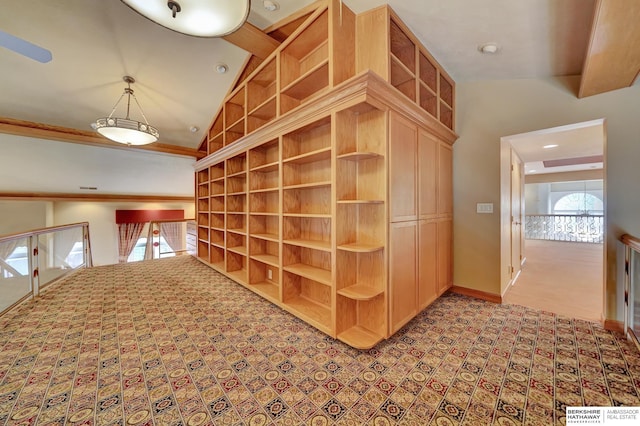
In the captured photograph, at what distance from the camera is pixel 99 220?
26.5 ft

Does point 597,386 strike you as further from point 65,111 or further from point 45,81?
point 65,111

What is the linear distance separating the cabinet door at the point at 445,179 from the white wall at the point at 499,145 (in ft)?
0.35

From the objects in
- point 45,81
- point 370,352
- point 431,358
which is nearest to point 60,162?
point 45,81

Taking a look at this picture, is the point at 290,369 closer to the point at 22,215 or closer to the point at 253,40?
the point at 253,40

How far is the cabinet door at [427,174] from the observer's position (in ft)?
8.50

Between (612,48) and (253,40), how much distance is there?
10.4 ft

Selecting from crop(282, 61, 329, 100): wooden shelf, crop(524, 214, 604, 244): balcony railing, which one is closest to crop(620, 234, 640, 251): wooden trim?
crop(282, 61, 329, 100): wooden shelf

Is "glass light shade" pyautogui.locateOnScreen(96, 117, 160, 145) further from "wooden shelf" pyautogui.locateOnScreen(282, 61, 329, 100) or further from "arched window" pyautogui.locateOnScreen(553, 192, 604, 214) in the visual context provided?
"arched window" pyautogui.locateOnScreen(553, 192, 604, 214)

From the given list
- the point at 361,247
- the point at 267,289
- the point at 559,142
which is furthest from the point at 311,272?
the point at 559,142

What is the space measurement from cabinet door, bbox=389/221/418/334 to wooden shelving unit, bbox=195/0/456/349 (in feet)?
0.06

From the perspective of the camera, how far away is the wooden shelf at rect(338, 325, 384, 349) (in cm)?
201

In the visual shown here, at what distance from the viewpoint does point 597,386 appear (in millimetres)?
1585

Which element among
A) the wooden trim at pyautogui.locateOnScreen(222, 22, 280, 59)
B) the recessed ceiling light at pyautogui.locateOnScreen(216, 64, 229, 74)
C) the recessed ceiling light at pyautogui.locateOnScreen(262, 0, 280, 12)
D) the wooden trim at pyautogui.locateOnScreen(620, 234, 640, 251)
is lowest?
the wooden trim at pyautogui.locateOnScreen(620, 234, 640, 251)

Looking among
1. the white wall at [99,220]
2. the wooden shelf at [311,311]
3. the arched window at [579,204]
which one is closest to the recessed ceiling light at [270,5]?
the wooden shelf at [311,311]
